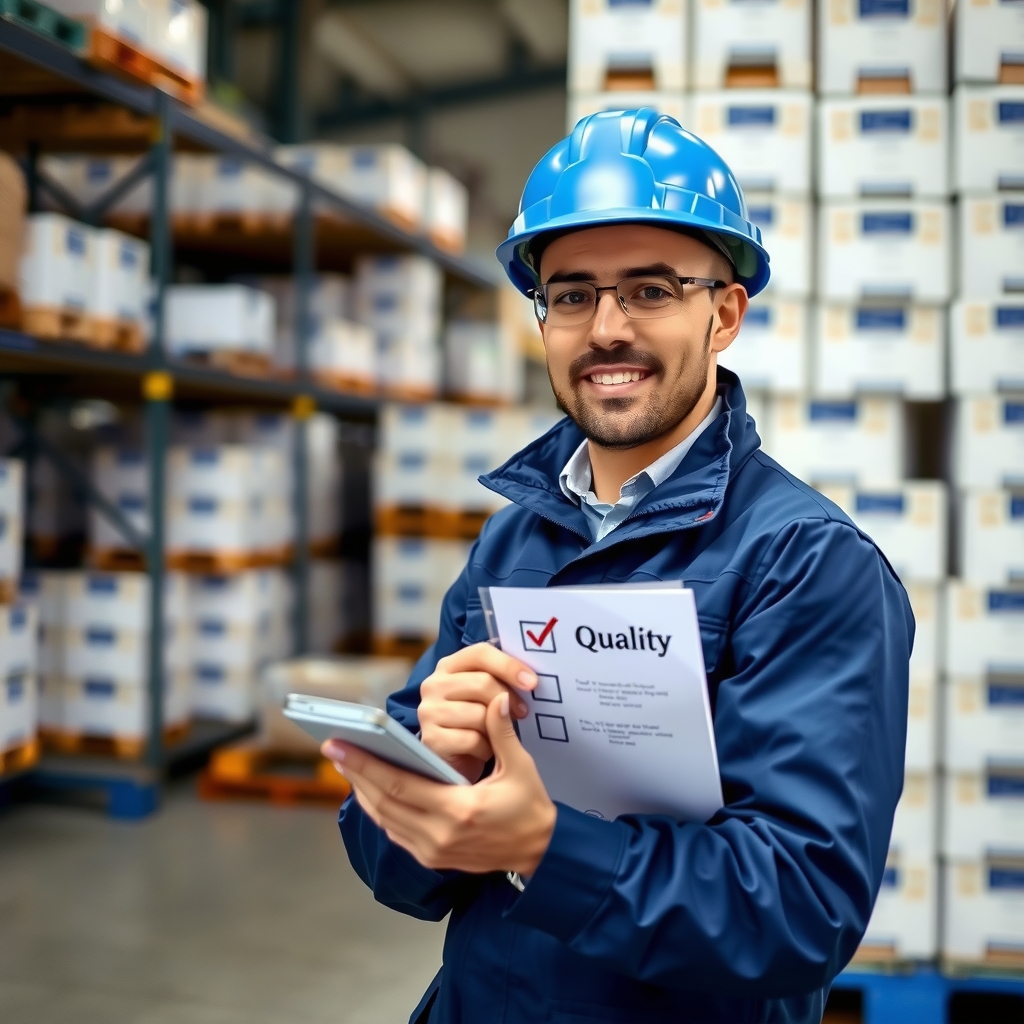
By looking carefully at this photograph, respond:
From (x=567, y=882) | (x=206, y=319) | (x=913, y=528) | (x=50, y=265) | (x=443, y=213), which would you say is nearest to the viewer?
(x=567, y=882)

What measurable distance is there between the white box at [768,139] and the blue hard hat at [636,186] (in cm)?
217

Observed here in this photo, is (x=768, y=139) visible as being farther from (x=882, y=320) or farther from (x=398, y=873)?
(x=398, y=873)

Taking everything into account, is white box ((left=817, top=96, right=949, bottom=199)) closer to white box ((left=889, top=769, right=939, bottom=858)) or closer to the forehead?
white box ((left=889, top=769, right=939, bottom=858))

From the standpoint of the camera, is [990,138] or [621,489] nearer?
[621,489]

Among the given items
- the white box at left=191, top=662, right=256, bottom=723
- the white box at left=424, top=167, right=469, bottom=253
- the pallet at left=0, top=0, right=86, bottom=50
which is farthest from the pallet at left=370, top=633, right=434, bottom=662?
the pallet at left=0, top=0, right=86, bottom=50

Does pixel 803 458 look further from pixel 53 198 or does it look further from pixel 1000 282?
pixel 53 198

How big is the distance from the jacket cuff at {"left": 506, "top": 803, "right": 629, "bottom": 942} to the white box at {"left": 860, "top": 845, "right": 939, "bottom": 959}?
269 centimetres

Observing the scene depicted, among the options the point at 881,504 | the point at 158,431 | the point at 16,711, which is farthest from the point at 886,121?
the point at 16,711

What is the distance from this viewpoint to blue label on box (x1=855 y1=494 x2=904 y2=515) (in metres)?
3.67

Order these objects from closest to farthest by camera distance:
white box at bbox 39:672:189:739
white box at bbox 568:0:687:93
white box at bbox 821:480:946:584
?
white box at bbox 821:480:946:584
white box at bbox 568:0:687:93
white box at bbox 39:672:189:739

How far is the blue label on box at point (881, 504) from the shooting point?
12.0ft

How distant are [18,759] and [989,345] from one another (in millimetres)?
4232

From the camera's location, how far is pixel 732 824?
1311 millimetres

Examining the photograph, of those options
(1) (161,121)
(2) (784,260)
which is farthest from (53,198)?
(2) (784,260)
